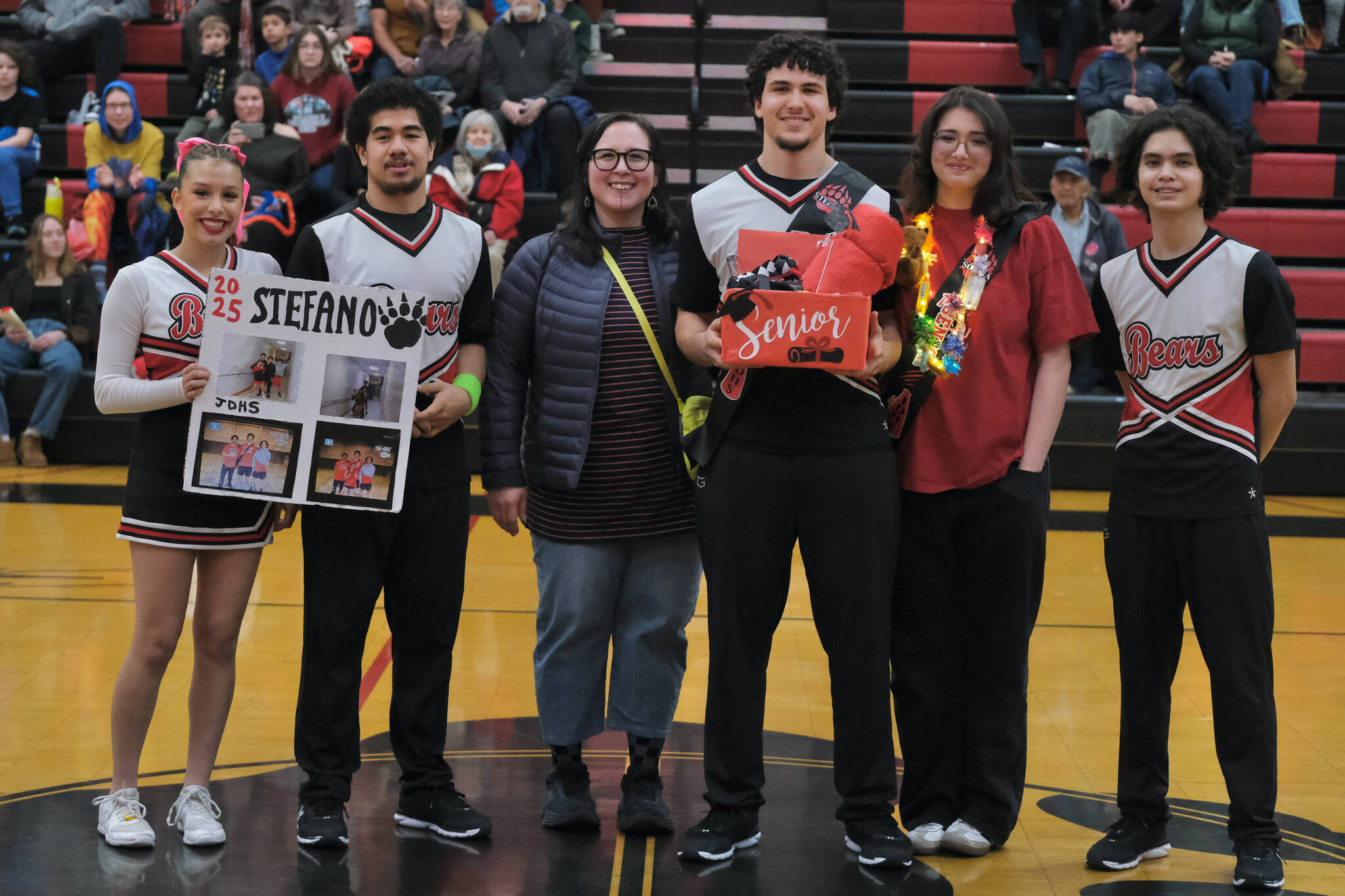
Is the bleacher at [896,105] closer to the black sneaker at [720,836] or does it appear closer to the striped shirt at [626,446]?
the striped shirt at [626,446]

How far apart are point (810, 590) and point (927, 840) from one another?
0.64 metres

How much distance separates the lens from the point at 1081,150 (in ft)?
31.9

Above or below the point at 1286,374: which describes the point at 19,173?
above

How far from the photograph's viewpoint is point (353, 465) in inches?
116

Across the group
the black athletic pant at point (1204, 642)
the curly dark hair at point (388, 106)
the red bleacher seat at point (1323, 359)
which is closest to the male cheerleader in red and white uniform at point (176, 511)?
the curly dark hair at point (388, 106)

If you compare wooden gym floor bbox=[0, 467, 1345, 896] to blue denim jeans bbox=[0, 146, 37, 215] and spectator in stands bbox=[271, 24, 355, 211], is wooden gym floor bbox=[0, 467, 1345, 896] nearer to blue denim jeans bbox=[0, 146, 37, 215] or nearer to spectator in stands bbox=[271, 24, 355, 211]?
spectator in stands bbox=[271, 24, 355, 211]

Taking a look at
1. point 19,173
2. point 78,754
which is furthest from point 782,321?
point 19,173

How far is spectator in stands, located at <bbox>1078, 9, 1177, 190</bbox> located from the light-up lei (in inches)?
274

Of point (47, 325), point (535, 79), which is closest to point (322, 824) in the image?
point (47, 325)

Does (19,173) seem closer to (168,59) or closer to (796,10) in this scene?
(168,59)

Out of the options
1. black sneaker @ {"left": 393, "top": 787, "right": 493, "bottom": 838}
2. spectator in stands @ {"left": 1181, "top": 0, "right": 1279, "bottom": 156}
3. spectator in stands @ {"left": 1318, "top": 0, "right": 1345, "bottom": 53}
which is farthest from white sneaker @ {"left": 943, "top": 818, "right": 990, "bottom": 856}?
spectator in stands @ {"left": 1318, "top": 0, "right": 1345, "bottom": 53}

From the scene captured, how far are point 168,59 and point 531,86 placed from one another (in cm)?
334

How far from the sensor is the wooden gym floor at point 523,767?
2916 millimetres

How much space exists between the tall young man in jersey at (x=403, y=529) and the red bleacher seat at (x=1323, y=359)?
743 cm
